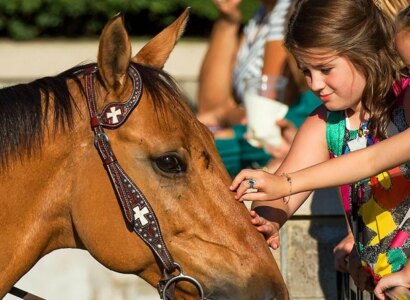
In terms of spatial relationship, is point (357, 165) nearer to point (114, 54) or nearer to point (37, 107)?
point (114, 54)

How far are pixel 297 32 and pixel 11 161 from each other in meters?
0.97

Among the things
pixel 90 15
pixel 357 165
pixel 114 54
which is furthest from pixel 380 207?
pixel 90 15

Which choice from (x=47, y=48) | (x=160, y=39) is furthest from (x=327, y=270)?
(x=47, y=48)

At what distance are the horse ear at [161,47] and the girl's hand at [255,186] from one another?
1.72 ft

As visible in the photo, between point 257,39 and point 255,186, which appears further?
point 257,39

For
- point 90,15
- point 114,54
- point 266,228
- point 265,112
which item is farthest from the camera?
point 90,15

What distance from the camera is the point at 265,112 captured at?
17.8 ft

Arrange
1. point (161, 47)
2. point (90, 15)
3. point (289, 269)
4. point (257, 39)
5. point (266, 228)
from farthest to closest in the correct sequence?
1. point (90, 15)
2. point (257, 39)
3. point (289, 269)
4. point (161, 47)
5. point (266, 228)

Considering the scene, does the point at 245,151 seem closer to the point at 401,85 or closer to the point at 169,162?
the point at 401,85

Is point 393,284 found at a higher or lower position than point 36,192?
lower

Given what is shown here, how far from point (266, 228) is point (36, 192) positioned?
700 millimetres

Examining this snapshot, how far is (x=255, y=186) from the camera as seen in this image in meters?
3.49

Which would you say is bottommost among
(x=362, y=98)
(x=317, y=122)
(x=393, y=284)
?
(x=393, y=284)

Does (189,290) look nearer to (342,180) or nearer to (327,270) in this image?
(342,180)
